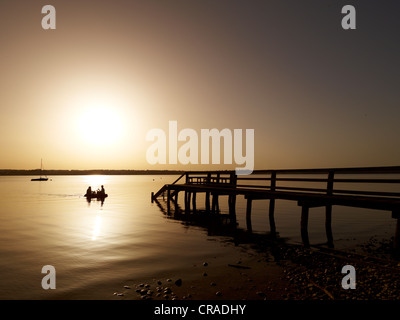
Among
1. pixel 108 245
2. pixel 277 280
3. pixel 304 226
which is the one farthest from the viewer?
pixel 304 226

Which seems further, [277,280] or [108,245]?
[108,245]

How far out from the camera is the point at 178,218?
1007 inches

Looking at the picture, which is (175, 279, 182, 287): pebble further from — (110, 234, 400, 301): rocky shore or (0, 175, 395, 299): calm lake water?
(0, 175, 395, 299): calm lake water

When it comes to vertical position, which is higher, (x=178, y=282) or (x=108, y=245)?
(x=178, y=282)

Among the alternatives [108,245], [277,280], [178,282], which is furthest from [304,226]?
[108,245]

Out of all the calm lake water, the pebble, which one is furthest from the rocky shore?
the calm lake water

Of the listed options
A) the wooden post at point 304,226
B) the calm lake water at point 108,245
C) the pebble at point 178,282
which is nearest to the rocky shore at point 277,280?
the pebble at point 178,282

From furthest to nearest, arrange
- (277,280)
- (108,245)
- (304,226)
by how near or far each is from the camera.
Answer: (304,226) → (108,245) → (277,280)

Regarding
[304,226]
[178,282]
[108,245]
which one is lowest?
[108,245]

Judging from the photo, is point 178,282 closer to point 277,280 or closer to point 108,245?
point 277,280

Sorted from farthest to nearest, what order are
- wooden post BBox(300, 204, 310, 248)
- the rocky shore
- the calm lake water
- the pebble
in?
wooden post BBox(300, 204, 310, 248)
the calm lake water
the pebble
the rocky shore

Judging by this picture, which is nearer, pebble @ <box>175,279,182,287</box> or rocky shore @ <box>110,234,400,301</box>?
rocky shore @ <box>110,234,400,301</box>

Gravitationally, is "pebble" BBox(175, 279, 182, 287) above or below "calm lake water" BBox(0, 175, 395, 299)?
above

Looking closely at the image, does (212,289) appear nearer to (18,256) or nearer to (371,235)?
(18,256)
